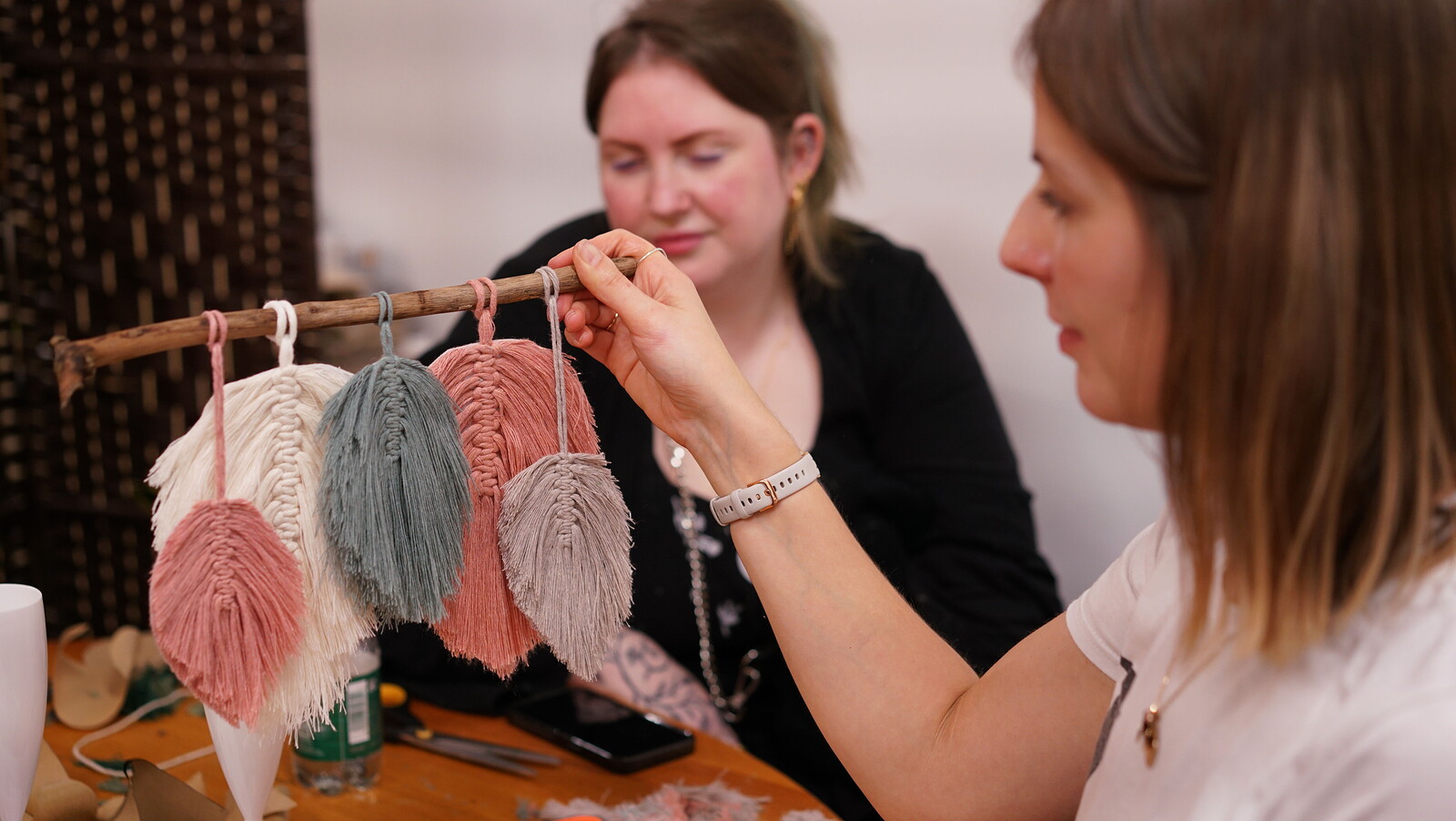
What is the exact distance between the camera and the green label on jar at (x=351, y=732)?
1.03 metres

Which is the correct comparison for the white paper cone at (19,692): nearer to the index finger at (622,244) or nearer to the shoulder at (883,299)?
the index finger at (622,244)

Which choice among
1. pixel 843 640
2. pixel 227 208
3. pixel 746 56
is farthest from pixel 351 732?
pixel 227 208

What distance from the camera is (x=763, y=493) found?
0.93 m

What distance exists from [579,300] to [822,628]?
0.35 metres

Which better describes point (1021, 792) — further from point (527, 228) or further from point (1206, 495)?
point (527, 228)

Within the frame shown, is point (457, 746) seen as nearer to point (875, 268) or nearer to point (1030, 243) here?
point (1030, 243)

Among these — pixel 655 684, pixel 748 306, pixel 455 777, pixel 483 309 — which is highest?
pixel 483 309

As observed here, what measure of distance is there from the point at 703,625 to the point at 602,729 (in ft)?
1.50

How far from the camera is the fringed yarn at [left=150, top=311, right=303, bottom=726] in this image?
0.70 m

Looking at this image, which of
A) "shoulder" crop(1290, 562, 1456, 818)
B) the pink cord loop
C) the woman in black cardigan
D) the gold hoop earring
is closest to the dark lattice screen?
the woman in black cardigan

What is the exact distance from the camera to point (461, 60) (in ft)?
8.06

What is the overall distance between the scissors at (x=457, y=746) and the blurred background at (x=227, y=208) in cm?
112

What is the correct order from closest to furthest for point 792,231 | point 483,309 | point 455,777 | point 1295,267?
point 1295,267 < point 483,309 < point 455,777 < point 792,231

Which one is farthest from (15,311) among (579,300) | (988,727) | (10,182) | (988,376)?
(988,727)
